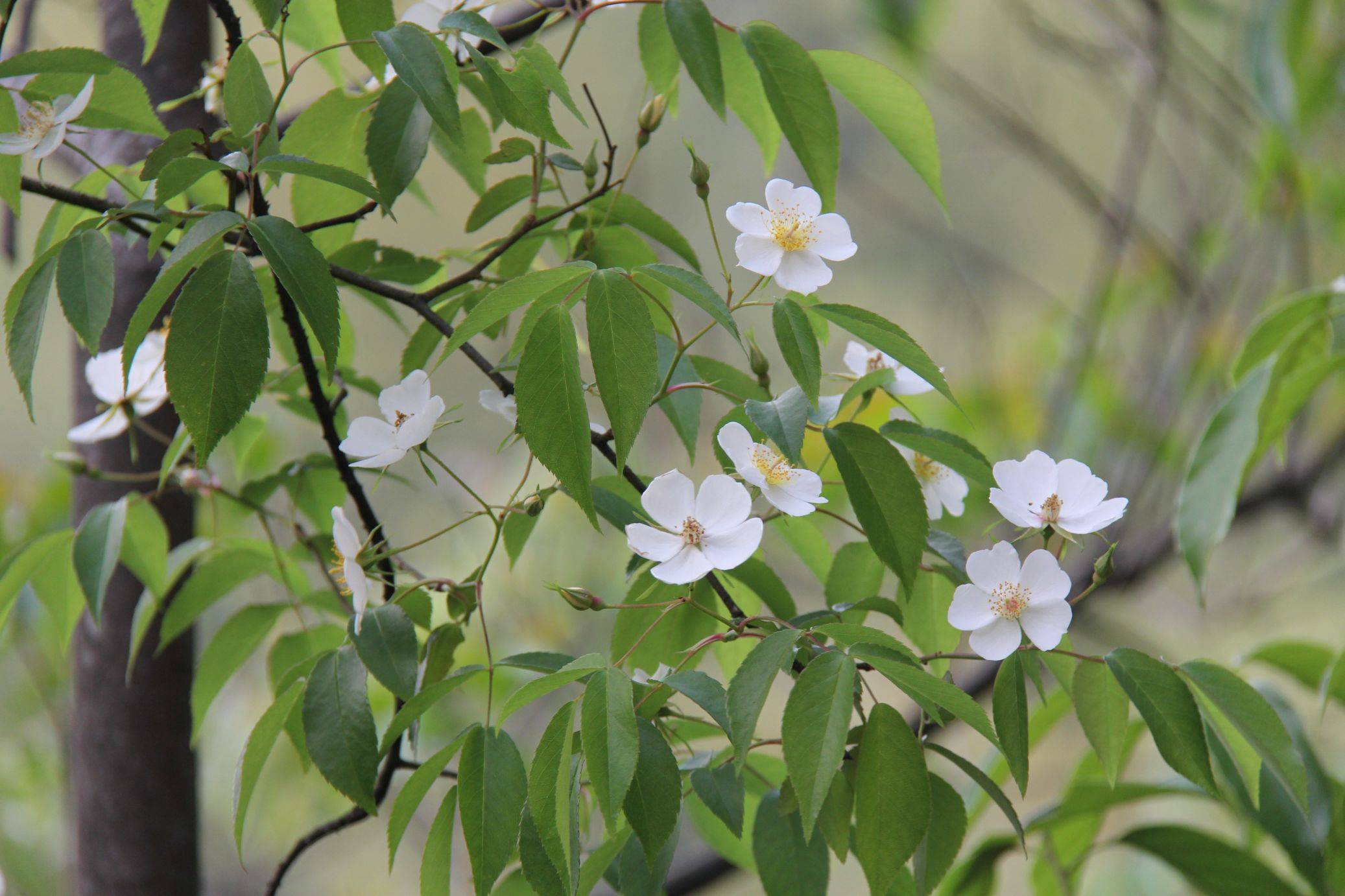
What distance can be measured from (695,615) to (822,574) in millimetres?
71

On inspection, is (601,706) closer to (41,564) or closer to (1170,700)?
(1170,700)

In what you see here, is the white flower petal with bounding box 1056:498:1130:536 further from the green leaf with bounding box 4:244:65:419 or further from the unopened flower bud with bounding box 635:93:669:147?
the green leaf with bounding box 4:244:65:419

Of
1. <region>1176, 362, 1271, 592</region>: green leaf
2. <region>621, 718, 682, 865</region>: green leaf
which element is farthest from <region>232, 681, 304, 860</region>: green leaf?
<region>1176, 362, 1271, 592</region>: green leaf

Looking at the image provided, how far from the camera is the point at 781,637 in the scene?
303 mm

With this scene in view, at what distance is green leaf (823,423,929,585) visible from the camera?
0.34m

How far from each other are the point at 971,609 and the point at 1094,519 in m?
0.06

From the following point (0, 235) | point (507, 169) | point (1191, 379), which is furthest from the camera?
point (507, 169)

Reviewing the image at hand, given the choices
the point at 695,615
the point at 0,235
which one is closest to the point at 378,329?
the point at 0,235

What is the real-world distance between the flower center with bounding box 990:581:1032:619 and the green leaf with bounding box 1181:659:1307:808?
0.22 feet

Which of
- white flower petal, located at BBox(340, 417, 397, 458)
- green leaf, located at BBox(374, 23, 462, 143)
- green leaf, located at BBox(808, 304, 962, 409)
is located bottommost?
green leaf, located at BBox(808, 304, 962, 409)

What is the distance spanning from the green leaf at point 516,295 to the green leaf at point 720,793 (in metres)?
0.16

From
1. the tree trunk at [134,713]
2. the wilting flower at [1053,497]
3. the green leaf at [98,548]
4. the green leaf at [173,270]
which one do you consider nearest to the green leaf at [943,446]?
the wilting flower at [1053,497]

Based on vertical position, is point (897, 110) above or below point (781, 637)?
above

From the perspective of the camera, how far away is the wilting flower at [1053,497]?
35 cm
